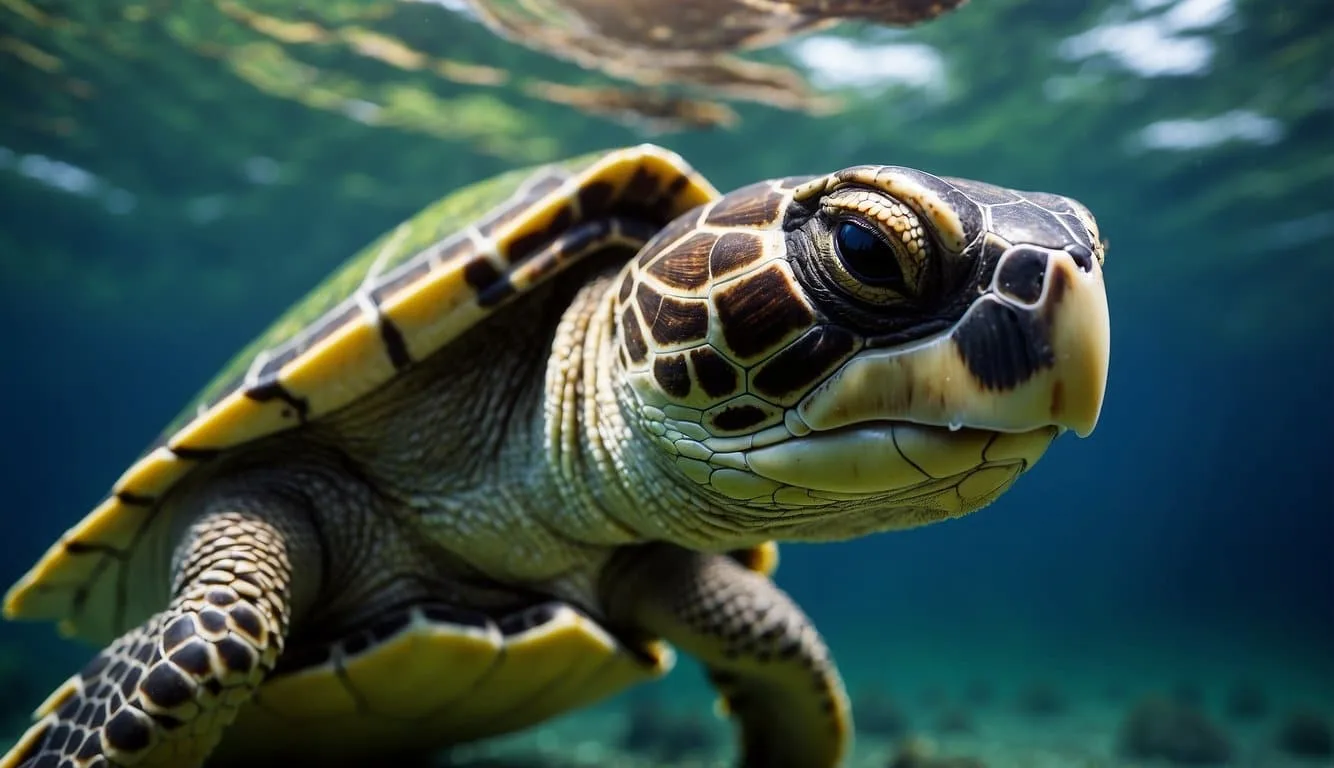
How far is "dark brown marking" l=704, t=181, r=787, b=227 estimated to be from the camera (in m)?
1.74

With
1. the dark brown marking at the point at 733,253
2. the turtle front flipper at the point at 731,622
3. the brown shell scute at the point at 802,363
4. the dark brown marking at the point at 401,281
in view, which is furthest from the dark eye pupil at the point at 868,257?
the turtle front flipper at the point at 731,622

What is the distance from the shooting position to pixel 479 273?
2385 millimetres

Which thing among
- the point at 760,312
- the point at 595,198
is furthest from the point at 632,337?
the point at 595,198

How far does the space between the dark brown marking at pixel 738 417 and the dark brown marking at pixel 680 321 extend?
0.59 feet

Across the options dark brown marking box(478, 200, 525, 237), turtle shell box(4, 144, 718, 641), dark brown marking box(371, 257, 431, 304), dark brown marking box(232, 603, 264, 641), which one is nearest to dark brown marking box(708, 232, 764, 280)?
turtle shell box(4, 144, 718, 641)

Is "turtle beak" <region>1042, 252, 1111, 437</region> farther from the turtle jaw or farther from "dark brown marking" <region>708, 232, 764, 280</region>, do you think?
"dark brown marking" <region>708, 232, 764, 280</region>

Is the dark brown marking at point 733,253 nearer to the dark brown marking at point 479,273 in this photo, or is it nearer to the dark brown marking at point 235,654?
the dark brown marking at point 479,273

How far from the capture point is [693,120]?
28.6ft

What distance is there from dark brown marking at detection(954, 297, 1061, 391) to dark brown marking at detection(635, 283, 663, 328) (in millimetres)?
744

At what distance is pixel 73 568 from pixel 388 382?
160 cm

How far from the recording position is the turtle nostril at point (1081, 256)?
53.0 inches

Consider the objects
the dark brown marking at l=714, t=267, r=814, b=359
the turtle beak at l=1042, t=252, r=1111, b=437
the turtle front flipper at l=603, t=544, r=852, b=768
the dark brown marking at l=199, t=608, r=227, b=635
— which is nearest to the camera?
the turtle beak at l=1042, t=252, r=1111, b=437

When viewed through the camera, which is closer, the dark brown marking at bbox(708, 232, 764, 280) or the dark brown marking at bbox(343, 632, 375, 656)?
the dark brown marking at bbox(708, 232, 764, 280)

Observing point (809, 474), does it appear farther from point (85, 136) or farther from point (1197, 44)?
point (85, 136)
